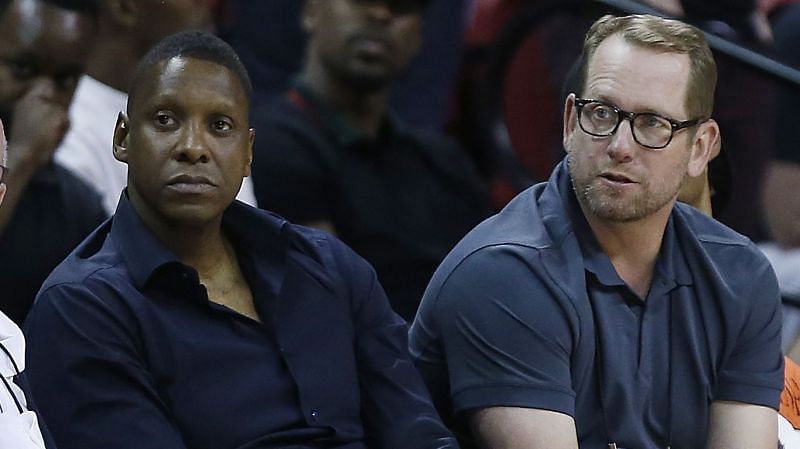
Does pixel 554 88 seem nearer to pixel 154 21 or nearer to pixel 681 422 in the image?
pixel 154 21

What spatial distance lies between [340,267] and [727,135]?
1717mm

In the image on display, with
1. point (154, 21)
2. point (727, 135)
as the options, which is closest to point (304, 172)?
point (154, 21)

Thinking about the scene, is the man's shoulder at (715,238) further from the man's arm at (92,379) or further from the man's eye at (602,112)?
the man's arm at (92,379)

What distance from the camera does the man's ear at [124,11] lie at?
3.92m

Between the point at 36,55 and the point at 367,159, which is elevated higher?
the point at 36,55

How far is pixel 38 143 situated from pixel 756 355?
4.92ft

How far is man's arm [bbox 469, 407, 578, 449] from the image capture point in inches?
101

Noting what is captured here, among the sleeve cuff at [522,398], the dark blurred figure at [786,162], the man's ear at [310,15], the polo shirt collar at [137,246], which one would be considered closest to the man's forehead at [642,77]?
the sleeve cuff at [522,398]

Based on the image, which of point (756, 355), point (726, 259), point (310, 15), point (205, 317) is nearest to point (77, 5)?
point (310, 15)

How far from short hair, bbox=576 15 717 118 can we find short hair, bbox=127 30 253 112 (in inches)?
22.0

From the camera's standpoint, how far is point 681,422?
273 cm

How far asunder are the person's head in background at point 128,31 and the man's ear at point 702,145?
1.50m

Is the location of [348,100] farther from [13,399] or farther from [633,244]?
[13,399]

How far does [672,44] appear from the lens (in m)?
2.72
